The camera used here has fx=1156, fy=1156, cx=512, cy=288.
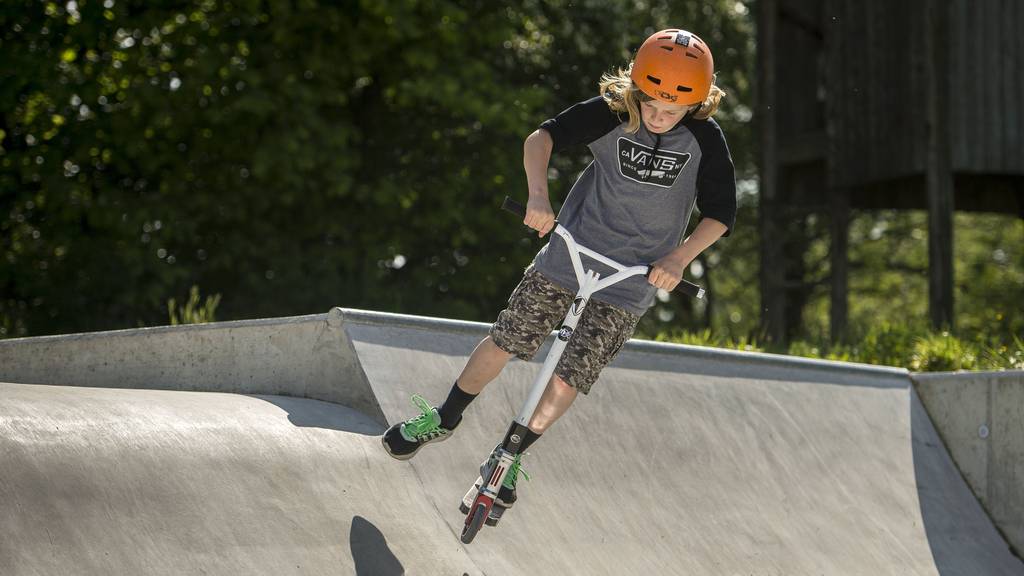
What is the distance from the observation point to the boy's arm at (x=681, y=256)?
14.4 feet

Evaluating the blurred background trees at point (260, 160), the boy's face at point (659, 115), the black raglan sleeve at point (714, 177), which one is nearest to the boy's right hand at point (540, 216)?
the boy's face at point (659, 115)

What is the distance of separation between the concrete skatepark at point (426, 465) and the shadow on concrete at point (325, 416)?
0.02 meters

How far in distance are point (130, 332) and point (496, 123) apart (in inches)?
409

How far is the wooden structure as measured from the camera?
13.6m

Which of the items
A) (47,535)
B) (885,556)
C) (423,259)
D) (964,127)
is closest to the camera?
(47,535)

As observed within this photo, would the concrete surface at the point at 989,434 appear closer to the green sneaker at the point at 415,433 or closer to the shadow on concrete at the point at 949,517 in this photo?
the shadow on concrete at the point at 949,517

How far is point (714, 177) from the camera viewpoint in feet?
15.3

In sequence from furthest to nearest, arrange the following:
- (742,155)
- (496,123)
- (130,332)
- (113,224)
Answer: (742,155)
(496,123)
(113,224)
(130,332)

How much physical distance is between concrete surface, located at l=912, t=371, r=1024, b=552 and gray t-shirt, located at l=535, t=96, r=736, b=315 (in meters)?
3.77

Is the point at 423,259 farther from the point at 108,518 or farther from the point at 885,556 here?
the point at 108,518

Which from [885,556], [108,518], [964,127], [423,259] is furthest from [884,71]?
[108,518]

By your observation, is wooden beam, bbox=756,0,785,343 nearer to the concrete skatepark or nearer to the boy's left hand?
the concrete skatepark

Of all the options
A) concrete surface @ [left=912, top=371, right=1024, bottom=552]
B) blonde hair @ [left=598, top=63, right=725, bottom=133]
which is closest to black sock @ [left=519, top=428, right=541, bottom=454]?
blonde hair @ [left=598, top=63, right=725, bottom=133]

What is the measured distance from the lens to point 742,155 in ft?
76.6
